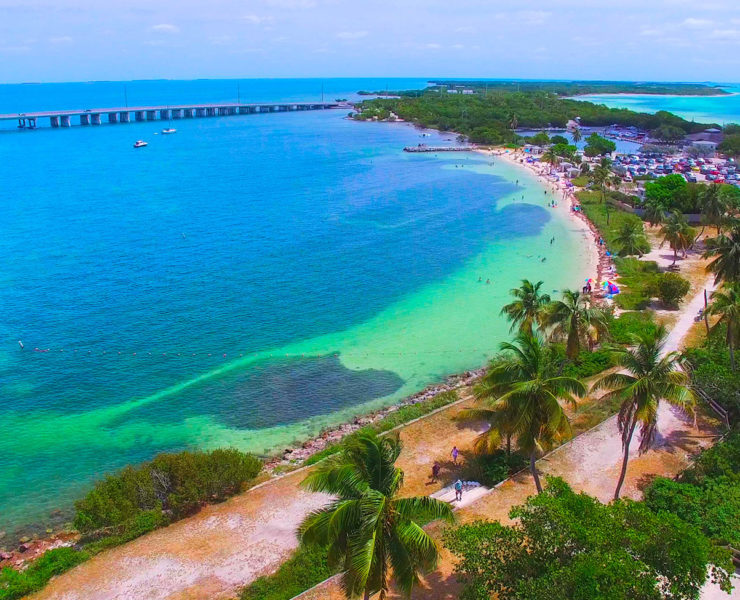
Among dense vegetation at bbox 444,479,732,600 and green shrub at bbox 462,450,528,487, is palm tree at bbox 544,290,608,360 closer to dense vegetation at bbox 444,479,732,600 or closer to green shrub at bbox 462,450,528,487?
green shrub at bbox 462,450,528,487

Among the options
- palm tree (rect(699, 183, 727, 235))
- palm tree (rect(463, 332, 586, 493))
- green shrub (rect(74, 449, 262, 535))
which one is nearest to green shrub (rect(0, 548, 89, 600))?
green shrub (rect(74, 449, 262, 535))

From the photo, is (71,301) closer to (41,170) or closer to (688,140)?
(41,170)

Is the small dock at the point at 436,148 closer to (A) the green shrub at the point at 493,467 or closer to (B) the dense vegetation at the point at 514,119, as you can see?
(B) the dense vegetation at the point at 514,119

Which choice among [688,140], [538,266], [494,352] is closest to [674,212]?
[538,266]

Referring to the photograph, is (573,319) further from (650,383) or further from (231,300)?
(231,300)

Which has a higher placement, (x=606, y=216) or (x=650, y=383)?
(x=650, y=383)

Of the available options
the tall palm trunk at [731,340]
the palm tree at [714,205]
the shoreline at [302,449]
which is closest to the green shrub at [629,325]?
the tall palm trunk at [731,340]

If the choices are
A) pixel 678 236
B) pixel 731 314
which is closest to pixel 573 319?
pixel 731 314
